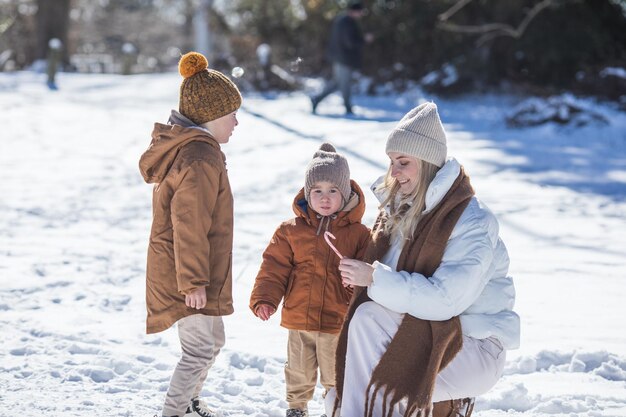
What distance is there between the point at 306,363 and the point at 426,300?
0.90m

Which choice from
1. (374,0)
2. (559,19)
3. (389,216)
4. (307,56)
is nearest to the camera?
(389,216)

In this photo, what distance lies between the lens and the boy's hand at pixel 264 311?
347 centimetres

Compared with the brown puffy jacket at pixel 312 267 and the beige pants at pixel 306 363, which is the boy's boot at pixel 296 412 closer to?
the beige pants at pixel 306 363

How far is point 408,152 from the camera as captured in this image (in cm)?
325

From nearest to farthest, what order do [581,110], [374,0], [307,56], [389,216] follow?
[389,216] → [581,110] → [374,0] → [307,56]

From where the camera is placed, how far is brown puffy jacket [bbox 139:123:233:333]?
3.35 meters

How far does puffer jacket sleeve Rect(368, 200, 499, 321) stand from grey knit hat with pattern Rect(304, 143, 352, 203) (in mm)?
614

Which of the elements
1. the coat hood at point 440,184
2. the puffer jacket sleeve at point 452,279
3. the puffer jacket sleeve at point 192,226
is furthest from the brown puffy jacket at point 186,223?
→ the coat hood at point 440,184

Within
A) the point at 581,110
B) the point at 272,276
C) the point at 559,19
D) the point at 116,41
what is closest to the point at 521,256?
the point at 272,276

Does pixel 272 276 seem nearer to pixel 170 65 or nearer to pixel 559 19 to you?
pixel 559 19

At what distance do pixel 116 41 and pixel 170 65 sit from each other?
9.49 m

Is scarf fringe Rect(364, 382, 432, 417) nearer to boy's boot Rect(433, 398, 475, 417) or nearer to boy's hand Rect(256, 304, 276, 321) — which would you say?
boy's boot Rect(433, 398, 475, 417)

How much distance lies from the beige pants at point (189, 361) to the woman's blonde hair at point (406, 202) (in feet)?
2.91

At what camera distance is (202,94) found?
3.56 metres
